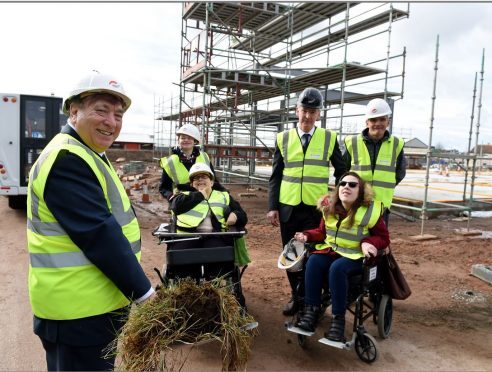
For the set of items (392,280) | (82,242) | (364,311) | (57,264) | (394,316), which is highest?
(82,242)

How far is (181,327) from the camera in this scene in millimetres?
1970

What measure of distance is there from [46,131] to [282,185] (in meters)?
8.01

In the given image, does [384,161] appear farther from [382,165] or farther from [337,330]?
[337,330]

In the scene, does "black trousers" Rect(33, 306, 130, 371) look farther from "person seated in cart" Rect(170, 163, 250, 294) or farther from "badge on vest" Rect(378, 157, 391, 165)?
"badge on vest" Rect(378, 157, 391, 165)

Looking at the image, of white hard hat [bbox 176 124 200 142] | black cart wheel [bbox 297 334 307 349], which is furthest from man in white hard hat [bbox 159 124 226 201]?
black cart wheel [bbox 297 334 307 349]

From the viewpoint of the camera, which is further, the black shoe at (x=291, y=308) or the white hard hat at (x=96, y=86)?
the black shoe at (x=291, y=308)

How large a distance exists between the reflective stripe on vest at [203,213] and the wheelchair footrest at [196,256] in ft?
1.45

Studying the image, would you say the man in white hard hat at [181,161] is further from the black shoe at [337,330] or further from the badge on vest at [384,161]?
the black shoe at [337,330]

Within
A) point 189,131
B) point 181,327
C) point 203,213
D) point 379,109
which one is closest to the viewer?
point 181,327

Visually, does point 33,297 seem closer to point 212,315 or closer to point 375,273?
point 212,315

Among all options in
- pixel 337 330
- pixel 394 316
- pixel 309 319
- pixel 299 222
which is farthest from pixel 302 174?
pixel 394 316

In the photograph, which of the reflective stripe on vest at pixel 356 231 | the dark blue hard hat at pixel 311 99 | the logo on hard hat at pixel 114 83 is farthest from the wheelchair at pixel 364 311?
the logo on hard hat at pixel 114 83

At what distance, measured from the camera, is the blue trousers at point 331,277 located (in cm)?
315

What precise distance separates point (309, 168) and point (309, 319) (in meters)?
1.49
